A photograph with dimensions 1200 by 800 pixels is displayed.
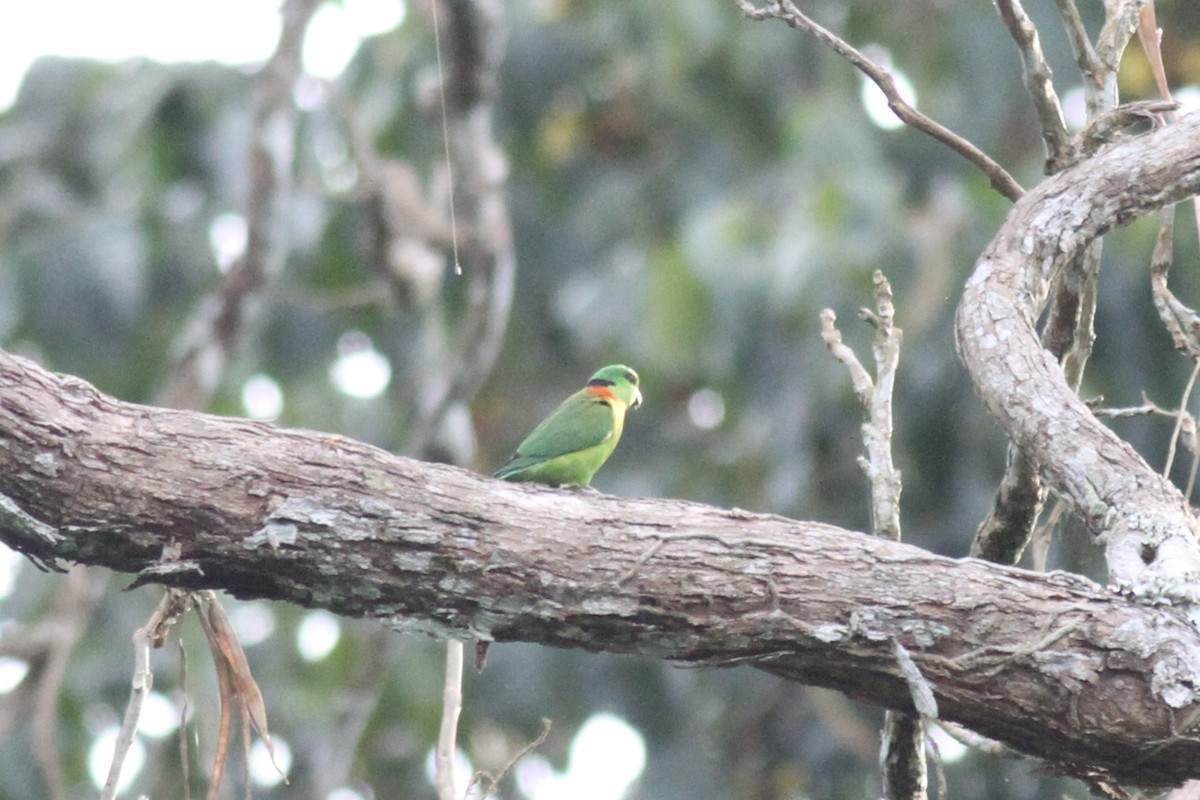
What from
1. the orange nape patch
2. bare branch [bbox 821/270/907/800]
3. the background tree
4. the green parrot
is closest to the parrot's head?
the orange nape patch

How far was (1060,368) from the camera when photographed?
3.96 m

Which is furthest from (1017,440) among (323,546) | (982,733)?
(323,546)

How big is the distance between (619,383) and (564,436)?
1097 millimetres

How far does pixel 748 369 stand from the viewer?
37.2ft

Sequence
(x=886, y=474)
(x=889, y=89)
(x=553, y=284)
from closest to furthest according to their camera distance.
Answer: (x=886, y=474), (x=889, y=89), (x=553, y=284)

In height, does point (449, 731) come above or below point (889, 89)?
below

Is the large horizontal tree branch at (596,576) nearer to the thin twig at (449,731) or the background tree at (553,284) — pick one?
the thin twig at (449,731)

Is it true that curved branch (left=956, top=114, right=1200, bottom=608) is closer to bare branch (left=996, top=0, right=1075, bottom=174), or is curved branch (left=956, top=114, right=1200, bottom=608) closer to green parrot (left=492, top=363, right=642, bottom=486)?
bare branch (left=996, top=0, right=1075, bottom=174)

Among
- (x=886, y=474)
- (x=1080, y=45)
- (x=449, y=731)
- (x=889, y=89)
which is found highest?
(x=1080, y=45)

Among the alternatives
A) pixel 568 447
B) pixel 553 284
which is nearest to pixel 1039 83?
pixel 568 447

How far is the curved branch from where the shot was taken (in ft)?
11.4

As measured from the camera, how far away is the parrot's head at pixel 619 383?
7047mm

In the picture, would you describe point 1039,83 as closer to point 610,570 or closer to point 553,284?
A: point 610,570

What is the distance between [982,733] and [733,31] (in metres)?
10.9
